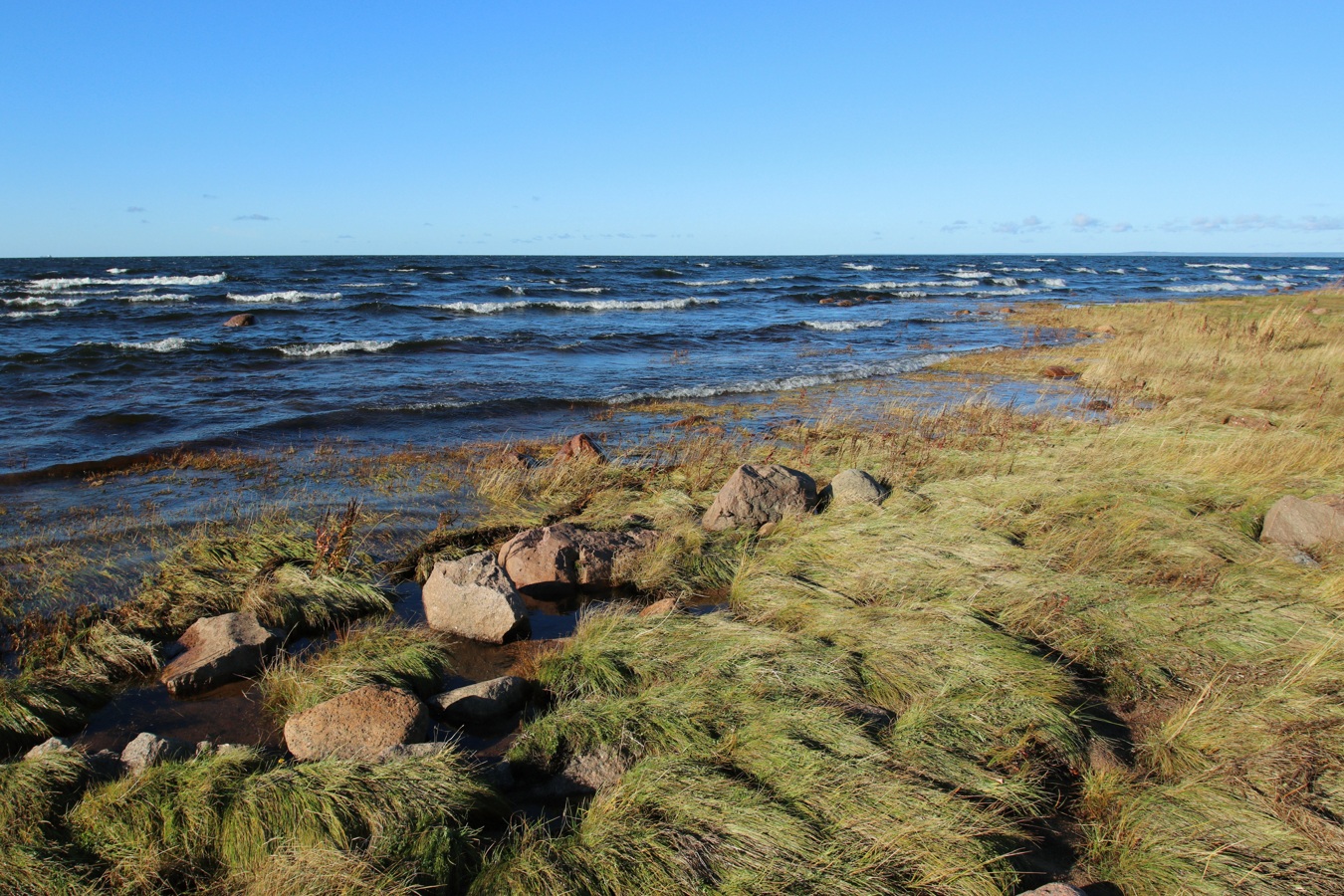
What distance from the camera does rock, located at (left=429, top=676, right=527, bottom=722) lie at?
185 inches

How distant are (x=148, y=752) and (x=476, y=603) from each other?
2211 millimetres

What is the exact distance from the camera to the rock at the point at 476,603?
18.8 feet

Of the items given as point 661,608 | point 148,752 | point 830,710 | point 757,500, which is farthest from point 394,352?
point 830,710

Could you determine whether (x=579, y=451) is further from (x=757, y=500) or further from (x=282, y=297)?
(x=282, y=297)

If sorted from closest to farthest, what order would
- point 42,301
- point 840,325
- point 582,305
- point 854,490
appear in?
point 854,490
point 840,325
point 42,301
point 582,305

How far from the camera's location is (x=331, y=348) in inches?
859

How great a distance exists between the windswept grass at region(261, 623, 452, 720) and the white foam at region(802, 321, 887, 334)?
2524 cm

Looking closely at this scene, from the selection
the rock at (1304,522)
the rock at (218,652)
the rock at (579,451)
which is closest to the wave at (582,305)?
the rock at (579,451)

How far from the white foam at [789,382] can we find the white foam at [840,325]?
28.1 ft


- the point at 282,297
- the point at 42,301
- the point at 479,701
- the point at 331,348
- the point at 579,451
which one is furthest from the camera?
the point at 282,297

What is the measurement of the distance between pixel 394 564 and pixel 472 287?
4228 cm

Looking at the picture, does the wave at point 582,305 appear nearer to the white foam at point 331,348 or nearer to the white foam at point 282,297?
the white foam at point 282,297

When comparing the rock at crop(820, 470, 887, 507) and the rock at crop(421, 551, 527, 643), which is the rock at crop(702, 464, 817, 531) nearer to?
the rock at crop(820, 470, 887, 507)

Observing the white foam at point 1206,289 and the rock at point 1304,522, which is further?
the white foam at point 1206,289
